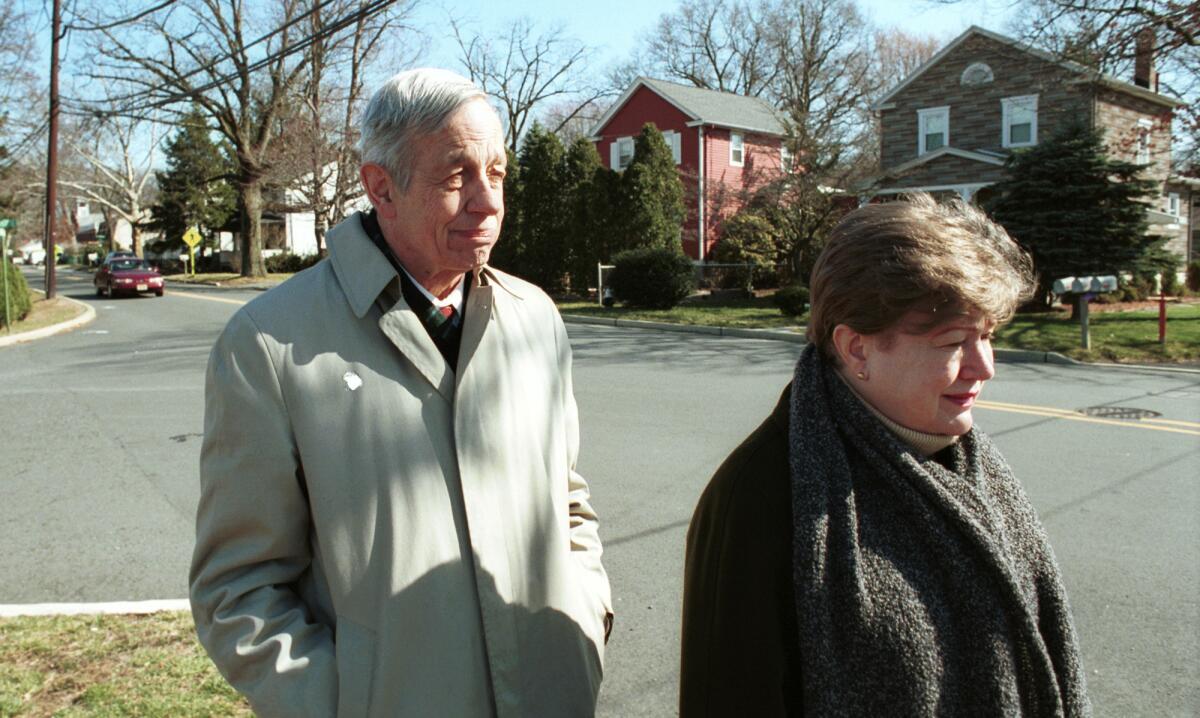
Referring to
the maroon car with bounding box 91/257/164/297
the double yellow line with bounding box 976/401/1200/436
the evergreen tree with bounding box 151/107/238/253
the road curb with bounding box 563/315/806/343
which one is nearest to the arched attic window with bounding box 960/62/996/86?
the road curb with bounding box 563/315/806/343

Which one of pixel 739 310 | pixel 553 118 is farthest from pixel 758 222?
pixel 553 118

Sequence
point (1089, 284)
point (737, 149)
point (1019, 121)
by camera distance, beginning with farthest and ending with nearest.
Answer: point (737, 149) < point (1019, 121) < point (1089, 284)

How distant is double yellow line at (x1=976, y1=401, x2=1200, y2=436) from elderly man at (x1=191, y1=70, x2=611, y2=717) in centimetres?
857

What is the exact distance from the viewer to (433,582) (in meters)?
1.82

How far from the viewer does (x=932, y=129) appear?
107 feet

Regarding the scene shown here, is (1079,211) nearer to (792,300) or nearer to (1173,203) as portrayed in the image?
(792,300)

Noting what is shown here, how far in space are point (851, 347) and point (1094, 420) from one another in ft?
28.6

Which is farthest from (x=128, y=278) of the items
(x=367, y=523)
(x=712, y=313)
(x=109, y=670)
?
(x=367, y=523)

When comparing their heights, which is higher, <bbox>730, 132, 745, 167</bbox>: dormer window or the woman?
<bbox>730, 132, 745, 167</bbox>: dormer window

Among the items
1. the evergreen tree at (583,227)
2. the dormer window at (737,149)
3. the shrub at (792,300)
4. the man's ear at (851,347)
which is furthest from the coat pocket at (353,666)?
the dormer window at (737,149)

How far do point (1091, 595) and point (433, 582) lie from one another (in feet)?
13.5

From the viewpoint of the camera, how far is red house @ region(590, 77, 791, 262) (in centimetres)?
3612

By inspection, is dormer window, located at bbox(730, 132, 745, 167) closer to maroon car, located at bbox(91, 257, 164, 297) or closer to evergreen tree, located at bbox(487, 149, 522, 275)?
evergreen tree, located at bbox(487, 149, 522, 275)

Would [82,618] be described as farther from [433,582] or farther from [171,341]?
[171,341]
